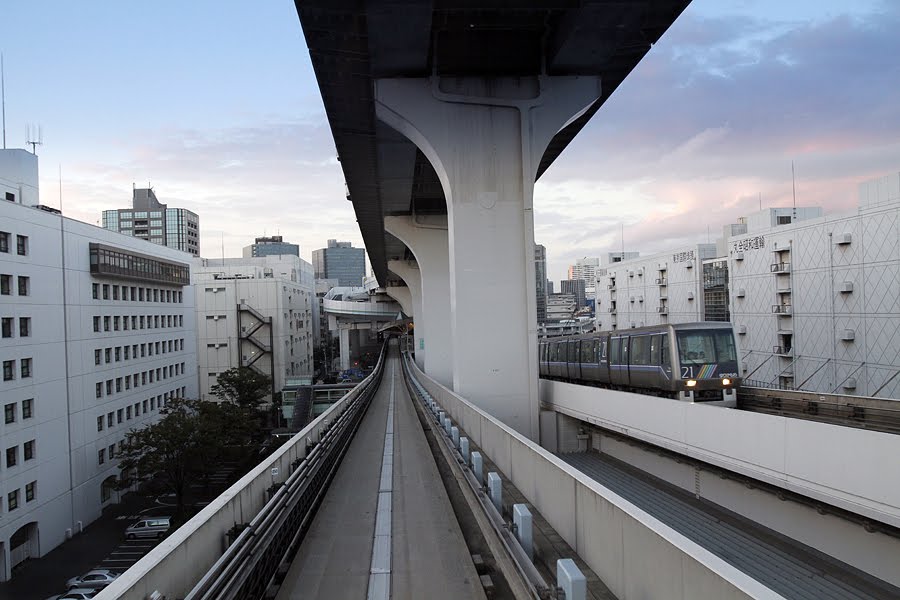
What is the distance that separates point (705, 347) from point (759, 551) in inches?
239

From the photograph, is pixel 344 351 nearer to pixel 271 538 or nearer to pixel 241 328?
pixel 241 328

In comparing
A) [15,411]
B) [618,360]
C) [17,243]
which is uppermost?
[17,243]

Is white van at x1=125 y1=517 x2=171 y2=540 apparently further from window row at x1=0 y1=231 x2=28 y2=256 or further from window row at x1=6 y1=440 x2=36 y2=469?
window row at x1=0 y1=231 x2=28 y2=256

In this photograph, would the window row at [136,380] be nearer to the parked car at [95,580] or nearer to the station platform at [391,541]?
the parked car at [95,580]

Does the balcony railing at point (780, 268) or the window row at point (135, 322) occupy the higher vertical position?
the balcony railing at point (780, 268)

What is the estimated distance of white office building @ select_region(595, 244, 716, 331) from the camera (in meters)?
44.0

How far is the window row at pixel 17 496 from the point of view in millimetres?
23281

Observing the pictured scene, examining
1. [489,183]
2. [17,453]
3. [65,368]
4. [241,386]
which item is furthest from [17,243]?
[489,183]

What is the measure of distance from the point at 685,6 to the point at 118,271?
34.2 m

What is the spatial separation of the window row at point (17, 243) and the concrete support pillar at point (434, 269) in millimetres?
16469

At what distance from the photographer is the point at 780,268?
31.8m

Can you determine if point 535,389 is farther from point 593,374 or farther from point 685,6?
point 685,6

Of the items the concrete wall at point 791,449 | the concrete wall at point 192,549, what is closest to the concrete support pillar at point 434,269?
the concrete wall at point 791,449

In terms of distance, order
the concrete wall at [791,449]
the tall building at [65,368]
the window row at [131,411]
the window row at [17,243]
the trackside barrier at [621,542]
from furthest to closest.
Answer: the window row at [131,411], the window row at [17,243], the tall building at [65,368], the concrete wall at [791,449], the trackside barrier at [621,542]
